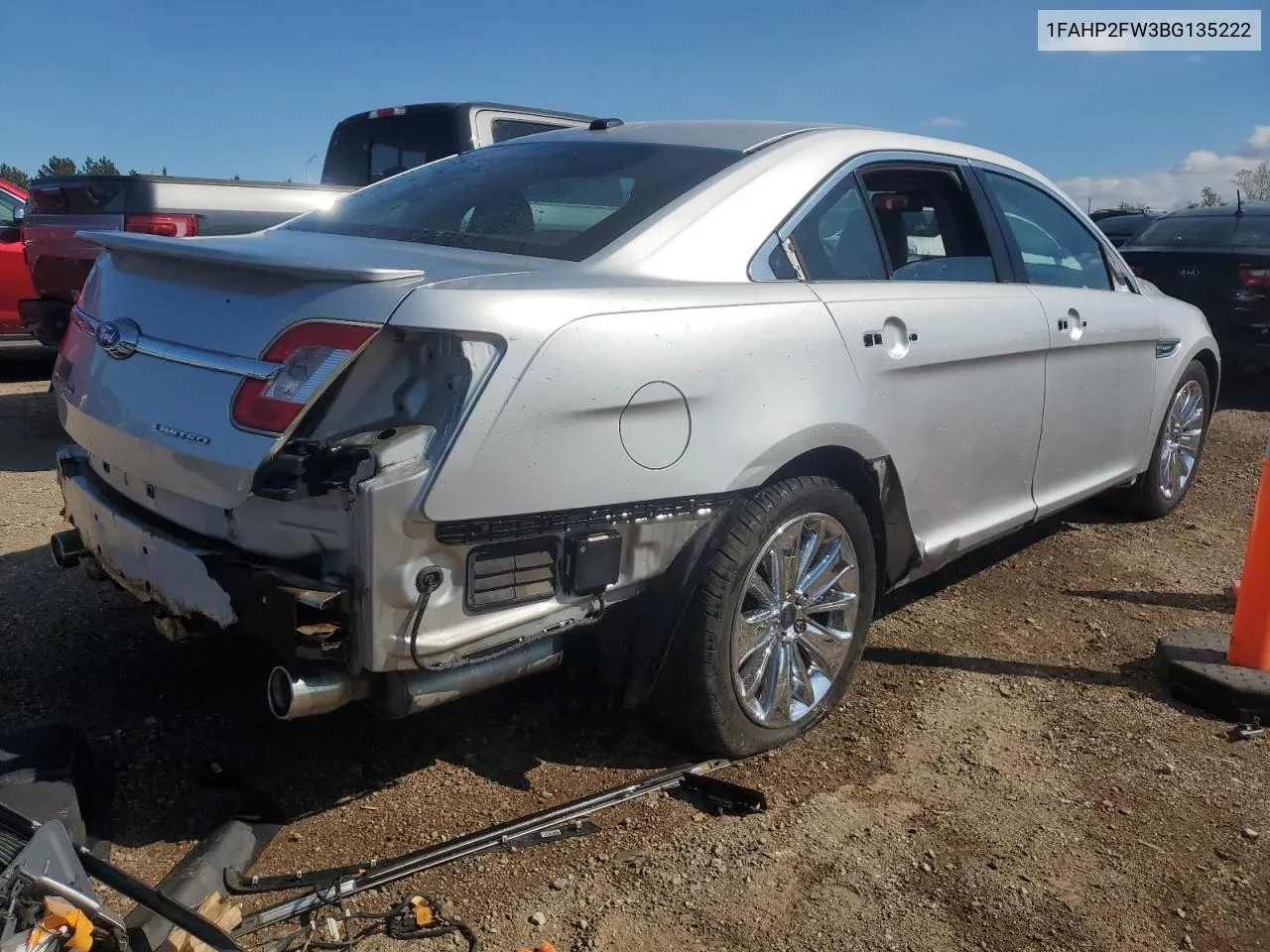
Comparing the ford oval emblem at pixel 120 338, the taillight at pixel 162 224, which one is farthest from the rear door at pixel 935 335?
the taillight at pixel 162 224

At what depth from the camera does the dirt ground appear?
2408 millimetres

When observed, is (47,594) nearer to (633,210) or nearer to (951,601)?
(633,210)

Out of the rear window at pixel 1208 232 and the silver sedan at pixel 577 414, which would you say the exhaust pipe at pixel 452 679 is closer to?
the silver sedan at pixel 577 414

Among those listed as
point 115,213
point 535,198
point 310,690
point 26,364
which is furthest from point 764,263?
point 26,364

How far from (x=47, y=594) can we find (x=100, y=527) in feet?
5.15

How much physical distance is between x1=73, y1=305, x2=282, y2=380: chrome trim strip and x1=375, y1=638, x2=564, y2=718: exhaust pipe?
0.69m

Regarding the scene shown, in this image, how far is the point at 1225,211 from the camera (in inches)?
377

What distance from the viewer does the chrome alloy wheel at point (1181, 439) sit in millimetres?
5277

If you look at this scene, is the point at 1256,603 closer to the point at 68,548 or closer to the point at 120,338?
the point at 120,338

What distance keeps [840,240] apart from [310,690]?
200 cm

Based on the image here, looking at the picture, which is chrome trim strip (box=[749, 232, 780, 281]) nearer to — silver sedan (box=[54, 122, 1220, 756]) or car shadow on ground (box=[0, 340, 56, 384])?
silver sedan (box=[54, 122, 1220, 756])

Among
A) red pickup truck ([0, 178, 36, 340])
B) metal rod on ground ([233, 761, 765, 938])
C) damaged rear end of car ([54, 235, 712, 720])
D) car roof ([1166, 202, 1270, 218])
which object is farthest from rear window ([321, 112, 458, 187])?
car roof ([1166, 202, 1270, 218])

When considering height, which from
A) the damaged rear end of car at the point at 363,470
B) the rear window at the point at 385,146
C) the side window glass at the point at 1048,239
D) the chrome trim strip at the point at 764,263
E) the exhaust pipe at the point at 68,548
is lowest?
the exhaust pipe at the point at 68,548

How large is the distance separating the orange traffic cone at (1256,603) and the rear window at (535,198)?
6.73 feet
